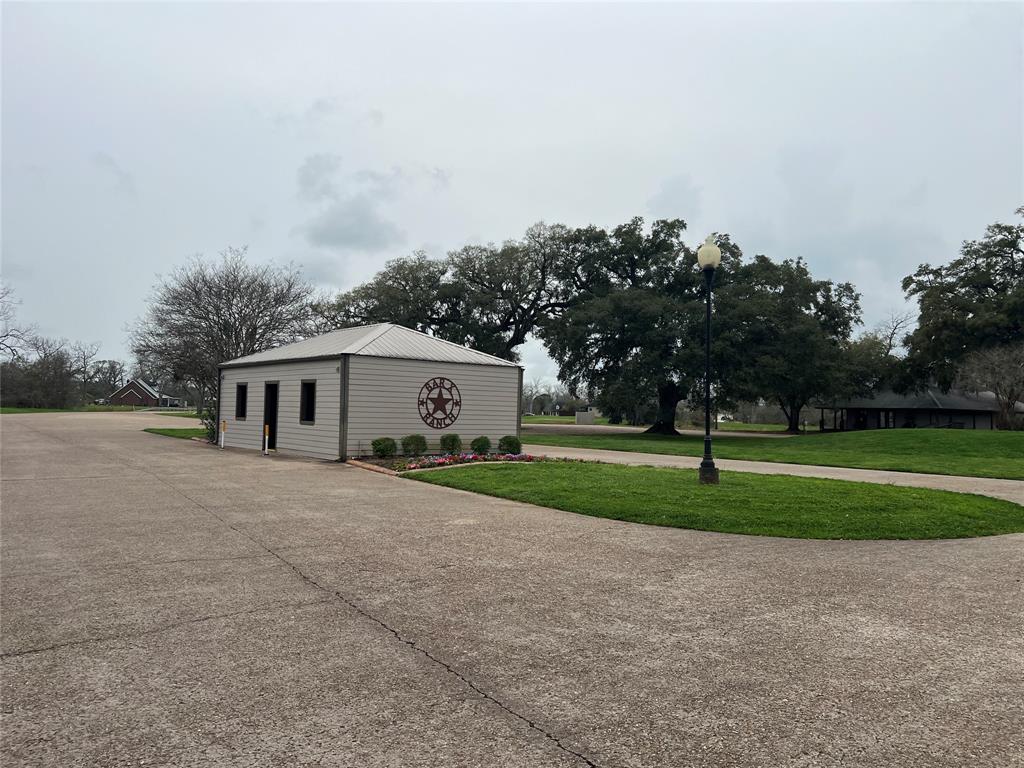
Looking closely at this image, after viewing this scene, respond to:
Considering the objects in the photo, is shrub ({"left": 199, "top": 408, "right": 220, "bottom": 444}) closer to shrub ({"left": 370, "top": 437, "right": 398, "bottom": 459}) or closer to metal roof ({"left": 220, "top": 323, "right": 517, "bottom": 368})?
metal roof ({"left": 220, "top": 323, "right": 517, "bottom": 368})

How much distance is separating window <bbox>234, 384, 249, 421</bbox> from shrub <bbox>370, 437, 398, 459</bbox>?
25.3ft

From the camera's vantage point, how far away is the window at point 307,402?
18359 mm

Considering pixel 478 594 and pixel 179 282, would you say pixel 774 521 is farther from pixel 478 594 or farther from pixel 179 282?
pixel 179 282

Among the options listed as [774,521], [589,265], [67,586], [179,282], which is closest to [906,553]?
[774,521]

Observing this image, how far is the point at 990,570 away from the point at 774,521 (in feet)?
7.87

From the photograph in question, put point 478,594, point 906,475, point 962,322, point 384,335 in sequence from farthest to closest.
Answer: point 962,322 < point 384,335 < point 906,475 < point 478,594

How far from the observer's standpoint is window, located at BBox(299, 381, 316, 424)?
723 inches

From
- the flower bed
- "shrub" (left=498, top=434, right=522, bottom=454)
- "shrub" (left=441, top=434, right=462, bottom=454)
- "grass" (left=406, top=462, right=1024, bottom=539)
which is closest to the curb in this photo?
the flower bed

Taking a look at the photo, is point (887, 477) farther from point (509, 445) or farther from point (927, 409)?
point (927, 409)

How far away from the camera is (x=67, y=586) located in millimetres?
5172

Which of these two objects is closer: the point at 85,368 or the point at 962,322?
the point at 962,322

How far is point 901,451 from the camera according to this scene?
79.6 ft

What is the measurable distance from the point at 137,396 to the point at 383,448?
101 metres

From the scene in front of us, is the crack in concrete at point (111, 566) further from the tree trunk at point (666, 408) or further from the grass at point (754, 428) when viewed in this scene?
the grass at point (754, 428)
